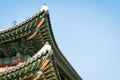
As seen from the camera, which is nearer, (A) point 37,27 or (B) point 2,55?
(A) point 37,27

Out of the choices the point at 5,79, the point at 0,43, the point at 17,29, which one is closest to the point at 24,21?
the point at 17,29

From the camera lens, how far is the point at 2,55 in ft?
68.8

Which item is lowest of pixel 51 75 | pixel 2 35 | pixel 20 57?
pixel 51 75

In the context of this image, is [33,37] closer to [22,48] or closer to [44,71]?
[22,48]

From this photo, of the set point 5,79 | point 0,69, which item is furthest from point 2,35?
point 5,79

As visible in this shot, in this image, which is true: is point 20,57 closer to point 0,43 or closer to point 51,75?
point 0,43

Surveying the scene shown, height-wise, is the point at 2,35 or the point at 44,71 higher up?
the point at 2,35

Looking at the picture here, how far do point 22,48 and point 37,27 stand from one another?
158 cm

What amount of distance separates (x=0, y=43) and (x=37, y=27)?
2385mm

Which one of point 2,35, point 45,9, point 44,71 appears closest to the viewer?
point 44,71

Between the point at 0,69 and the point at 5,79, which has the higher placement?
the point at 0,69

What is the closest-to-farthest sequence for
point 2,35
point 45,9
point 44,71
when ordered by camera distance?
point 44,71, point 45,9, point 2,35

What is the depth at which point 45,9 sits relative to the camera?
18.8 metres

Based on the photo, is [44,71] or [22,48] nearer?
[44,71]
